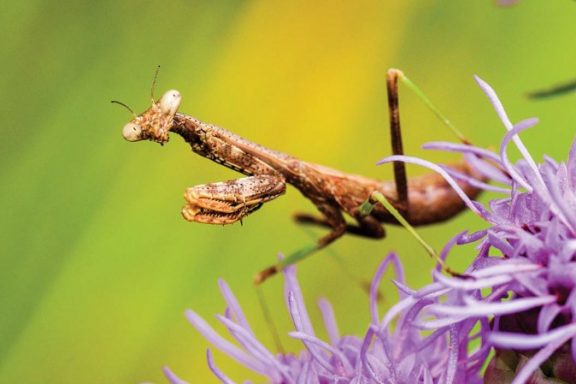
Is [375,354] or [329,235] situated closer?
[375,354]

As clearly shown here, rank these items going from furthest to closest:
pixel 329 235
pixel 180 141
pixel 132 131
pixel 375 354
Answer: pixel 180 141 → pixel 329 235 → pixel 132 131 → pixel 375 354

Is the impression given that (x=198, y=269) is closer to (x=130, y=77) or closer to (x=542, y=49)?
(x=130, y=77)

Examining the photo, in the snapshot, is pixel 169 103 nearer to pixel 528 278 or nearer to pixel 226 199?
pixel 226 199

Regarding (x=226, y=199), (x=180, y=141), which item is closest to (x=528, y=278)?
(x=226, y=199)

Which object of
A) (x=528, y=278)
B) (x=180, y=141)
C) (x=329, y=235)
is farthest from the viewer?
(x=180, y=141)

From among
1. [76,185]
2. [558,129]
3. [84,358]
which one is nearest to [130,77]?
[76,185]
